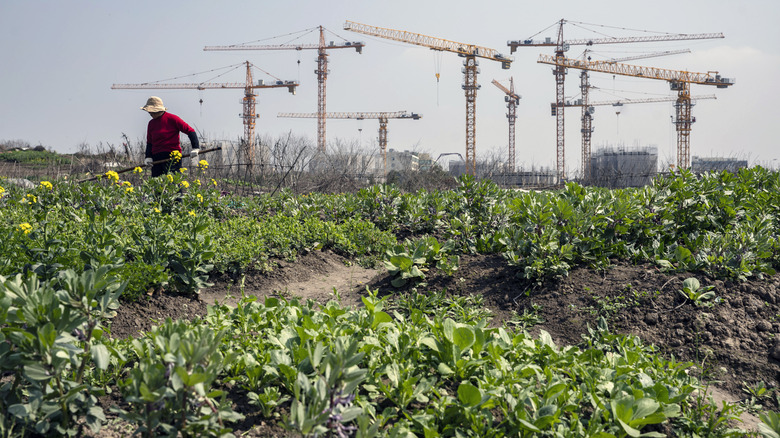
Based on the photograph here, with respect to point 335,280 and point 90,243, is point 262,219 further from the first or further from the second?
point 90,243

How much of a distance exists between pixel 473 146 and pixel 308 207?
62343 mm

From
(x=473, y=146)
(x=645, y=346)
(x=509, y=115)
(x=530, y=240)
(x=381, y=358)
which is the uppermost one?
(x=509, y=115)

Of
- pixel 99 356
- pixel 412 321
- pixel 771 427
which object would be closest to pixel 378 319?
pixel 412 321

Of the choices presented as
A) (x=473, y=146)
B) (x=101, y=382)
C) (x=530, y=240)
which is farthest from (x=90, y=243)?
(x=473, y=146)

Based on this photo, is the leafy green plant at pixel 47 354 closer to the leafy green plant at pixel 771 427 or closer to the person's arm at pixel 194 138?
the leafy green plant at pixel 771 427

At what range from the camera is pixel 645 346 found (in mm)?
3361

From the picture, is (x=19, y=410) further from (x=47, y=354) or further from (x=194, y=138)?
(x=194, y=138)

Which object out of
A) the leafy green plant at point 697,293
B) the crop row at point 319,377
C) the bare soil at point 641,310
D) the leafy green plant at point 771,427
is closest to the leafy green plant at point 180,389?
the crop row at point 319,377

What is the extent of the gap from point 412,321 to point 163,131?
6.59 m

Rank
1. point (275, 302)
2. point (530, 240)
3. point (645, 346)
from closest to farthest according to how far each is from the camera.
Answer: point (275, 302)
point (645, 346)
point (530, 240)

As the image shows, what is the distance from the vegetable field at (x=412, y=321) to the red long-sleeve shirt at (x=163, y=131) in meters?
1.72

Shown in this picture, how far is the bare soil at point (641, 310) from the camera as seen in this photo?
10.6ft

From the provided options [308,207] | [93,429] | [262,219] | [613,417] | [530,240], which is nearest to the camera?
[93,429]

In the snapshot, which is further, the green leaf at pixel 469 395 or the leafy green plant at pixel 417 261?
the leafy green plant at pixel 417 261
